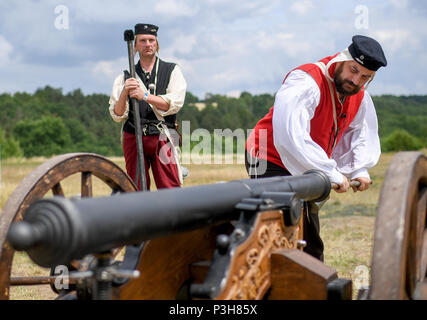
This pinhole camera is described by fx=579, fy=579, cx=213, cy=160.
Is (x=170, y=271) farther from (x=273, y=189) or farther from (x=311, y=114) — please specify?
(x=311, y=114)

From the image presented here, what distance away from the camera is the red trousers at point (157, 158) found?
5.11 metres

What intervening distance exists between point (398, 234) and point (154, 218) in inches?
32.9

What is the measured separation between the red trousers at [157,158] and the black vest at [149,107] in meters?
0.07

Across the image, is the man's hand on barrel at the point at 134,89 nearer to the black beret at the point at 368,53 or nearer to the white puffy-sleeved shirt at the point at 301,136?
the white puffy-sleeved shirt at the point at 301,136

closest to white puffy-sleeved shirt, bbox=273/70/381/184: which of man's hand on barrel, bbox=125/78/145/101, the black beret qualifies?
the black beret

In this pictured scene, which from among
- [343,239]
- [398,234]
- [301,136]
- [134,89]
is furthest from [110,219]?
[343,239]

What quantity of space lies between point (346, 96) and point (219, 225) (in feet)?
6.86

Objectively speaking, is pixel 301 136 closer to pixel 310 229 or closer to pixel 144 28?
pixel 310 229

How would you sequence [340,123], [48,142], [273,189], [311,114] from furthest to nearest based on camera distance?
[48,142]
[340,123]
[311,114]
[273,189]
